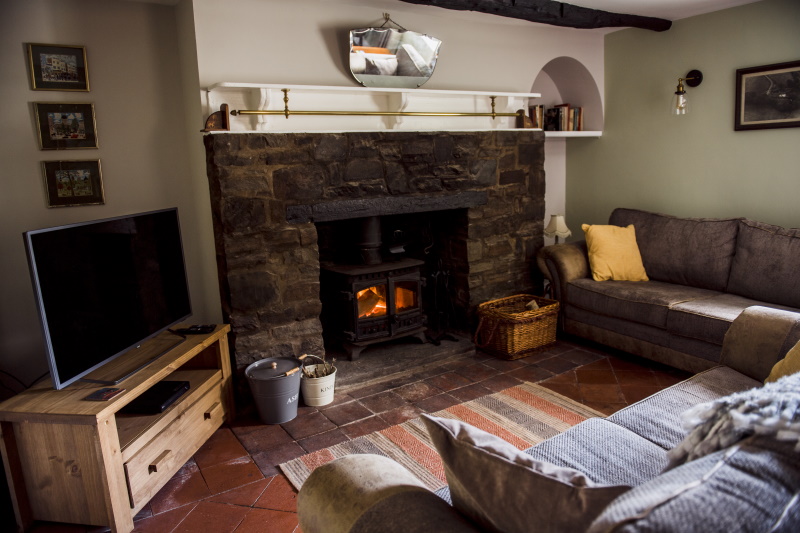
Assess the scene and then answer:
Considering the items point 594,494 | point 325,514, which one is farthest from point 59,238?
point 594,494

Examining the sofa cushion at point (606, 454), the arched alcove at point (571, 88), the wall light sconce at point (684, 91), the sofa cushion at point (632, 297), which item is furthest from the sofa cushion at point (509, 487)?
the arched alcove at point (571, 88)

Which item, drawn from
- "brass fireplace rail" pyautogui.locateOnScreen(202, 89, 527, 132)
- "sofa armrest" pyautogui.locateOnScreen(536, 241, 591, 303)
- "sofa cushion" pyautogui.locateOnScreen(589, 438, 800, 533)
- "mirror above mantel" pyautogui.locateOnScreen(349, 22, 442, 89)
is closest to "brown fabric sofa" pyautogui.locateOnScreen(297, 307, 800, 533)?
"sofa cushion" pyautogui.locateOnScreen(589, 438, 800, 533)

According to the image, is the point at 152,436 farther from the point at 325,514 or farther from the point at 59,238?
the point at 325,514

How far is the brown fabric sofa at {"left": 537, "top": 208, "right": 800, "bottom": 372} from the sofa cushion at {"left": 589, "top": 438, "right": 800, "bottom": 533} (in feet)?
8.54

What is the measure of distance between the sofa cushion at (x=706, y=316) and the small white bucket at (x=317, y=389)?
6.88 ft

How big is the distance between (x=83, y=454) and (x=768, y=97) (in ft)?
14.7

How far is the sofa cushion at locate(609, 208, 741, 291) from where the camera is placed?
3697mm

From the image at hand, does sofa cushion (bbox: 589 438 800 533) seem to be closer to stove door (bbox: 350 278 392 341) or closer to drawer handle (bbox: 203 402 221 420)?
drawer handle (bbox: 203 402 221 420)

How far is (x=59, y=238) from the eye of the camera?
2.17m

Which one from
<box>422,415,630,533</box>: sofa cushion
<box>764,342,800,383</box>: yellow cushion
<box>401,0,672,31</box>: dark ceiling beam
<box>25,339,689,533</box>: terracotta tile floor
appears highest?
<box>401,0,672,31</box>: dark ceiling beam

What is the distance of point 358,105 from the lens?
3.46 m

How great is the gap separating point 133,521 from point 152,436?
329 millimetres

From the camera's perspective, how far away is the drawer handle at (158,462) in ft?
7.58

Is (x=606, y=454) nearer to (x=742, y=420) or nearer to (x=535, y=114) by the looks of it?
(x=742, y=420)
